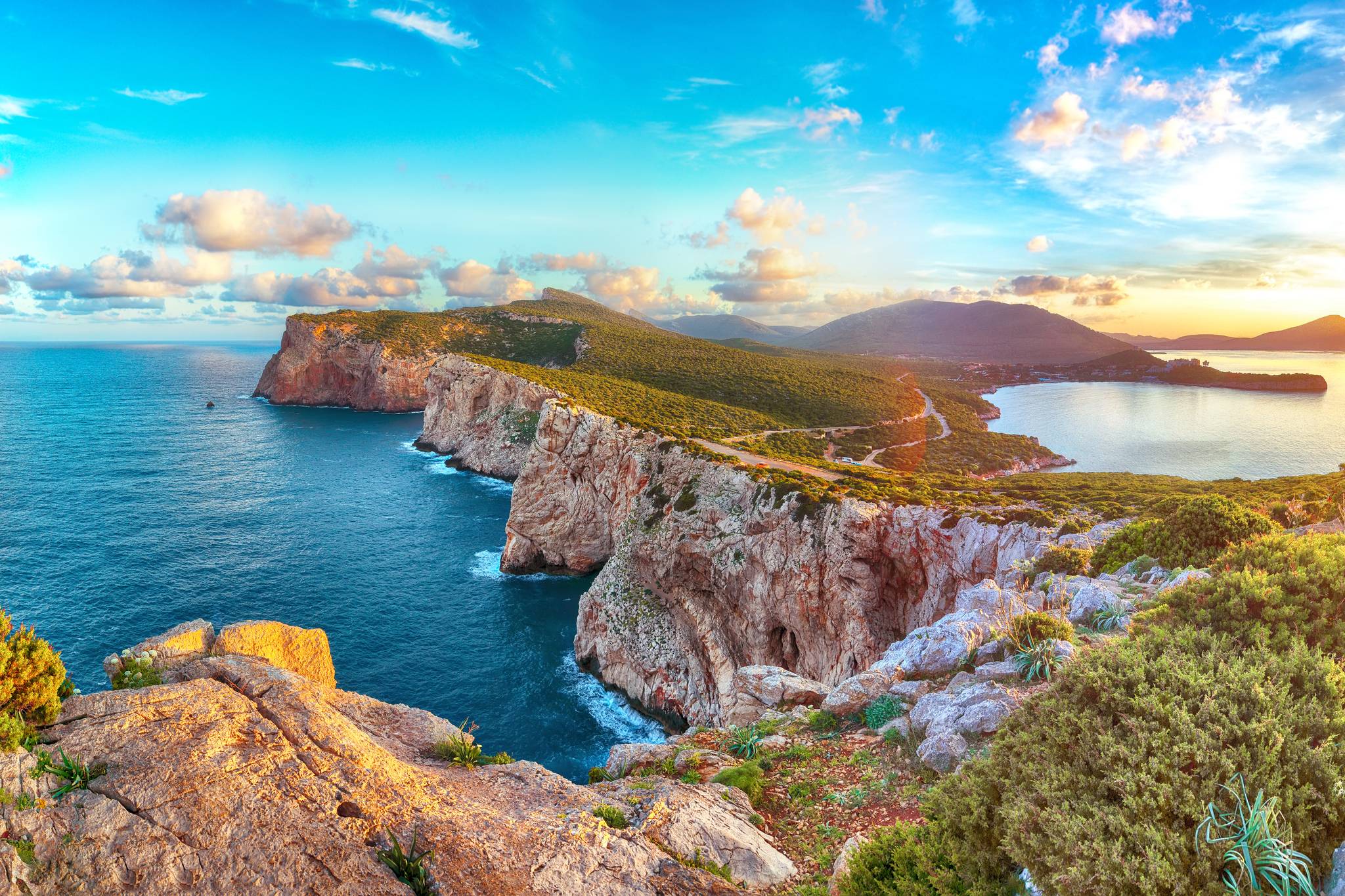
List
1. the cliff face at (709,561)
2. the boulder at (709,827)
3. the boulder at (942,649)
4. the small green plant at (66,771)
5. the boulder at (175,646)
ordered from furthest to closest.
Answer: the cliff face at (709,561) < the boulder at (942,649) < the boulder at (175,646) < the boulder at (709,827) < the small green plant at (66,771)

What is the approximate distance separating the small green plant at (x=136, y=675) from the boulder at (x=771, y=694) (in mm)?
13479

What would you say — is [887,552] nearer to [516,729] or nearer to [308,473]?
[516,729]

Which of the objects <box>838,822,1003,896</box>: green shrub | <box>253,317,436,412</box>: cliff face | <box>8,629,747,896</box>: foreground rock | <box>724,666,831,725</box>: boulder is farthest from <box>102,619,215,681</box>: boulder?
<box>253,317,436,412</box>: cliff face

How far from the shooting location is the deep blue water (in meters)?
33.6

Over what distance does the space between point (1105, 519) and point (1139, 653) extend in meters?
24.0

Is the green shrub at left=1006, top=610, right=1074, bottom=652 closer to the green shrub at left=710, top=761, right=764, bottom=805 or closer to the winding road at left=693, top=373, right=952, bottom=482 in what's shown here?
the green shrub at left=710, top=761, right=764, bottom=805

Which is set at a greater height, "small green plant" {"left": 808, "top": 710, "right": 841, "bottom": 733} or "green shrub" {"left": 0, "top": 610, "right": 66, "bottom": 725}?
"green shrub" {"left": 0, "top": 610, "right": 66, "bottom": 725}

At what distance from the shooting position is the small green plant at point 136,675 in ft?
37.4

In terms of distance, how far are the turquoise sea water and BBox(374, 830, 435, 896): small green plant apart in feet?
203

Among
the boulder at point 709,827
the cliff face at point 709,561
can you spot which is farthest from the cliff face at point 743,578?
the boulder at point 709,827

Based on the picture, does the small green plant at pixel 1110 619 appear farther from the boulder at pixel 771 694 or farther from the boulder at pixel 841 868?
the boulder at pixel 841 868

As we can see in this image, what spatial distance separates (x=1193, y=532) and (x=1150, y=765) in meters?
16.1

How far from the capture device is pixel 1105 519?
2511cm

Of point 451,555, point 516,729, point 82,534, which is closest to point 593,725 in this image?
point 516,729
